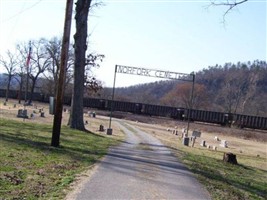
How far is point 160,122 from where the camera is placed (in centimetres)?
7100

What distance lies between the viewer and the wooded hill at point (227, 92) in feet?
409

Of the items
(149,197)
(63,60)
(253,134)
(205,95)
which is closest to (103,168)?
(149,197)

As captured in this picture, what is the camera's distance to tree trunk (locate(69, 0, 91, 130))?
87.2ft

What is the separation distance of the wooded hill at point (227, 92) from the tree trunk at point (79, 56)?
8300 centimetres

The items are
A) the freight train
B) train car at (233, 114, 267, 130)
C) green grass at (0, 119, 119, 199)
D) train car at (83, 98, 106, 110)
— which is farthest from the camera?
train car at (83, 98, 106, 110)

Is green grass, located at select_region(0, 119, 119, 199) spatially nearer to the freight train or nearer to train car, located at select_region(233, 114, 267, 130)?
the freight train

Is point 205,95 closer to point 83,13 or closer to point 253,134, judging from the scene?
point 253,134

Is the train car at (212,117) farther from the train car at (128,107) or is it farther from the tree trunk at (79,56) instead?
the tree trunk at (79,56)

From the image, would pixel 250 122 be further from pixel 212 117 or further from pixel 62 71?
pixel 62 71

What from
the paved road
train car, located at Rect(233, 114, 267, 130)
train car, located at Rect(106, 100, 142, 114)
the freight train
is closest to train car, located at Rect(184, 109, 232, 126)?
the freight train

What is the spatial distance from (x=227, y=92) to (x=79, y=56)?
108464mm

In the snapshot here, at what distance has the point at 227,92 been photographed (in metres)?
131

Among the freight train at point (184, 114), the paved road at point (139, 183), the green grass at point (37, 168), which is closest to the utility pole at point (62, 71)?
the green grass at point (37, 168)

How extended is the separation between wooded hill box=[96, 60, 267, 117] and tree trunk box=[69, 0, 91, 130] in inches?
3268
